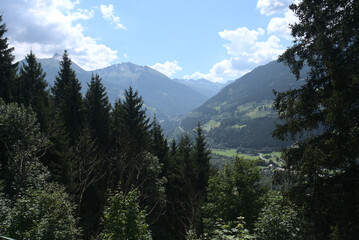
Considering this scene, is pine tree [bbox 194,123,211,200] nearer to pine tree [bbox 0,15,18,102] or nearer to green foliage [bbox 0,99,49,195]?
green foliage [bbox 0,99,49,195]

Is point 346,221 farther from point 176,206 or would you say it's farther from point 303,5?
point 176,206

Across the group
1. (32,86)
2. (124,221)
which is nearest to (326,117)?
(124,221)

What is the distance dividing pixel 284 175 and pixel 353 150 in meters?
3.04

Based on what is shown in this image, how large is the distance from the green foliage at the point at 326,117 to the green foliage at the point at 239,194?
35.1ft

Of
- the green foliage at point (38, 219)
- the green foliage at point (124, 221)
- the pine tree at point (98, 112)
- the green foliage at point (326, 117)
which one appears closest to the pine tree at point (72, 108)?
the pine tree at point (98, 112)

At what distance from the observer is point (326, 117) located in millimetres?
8570

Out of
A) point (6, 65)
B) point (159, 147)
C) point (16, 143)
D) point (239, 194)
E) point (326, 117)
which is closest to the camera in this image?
point (326, 117)

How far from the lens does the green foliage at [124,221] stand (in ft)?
28.6

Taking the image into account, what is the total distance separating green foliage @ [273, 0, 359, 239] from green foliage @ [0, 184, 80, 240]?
33.9 ft

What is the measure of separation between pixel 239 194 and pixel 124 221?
51.0 feet

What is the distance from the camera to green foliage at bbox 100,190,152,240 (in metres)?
8.71

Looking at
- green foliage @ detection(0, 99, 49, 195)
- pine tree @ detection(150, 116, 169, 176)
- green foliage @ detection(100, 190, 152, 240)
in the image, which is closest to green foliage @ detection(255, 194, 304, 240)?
green foliage @ detection(100, 190, 152, 240)

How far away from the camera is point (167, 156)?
3434 centimetres

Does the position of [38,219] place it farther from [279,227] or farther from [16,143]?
[279,227]
